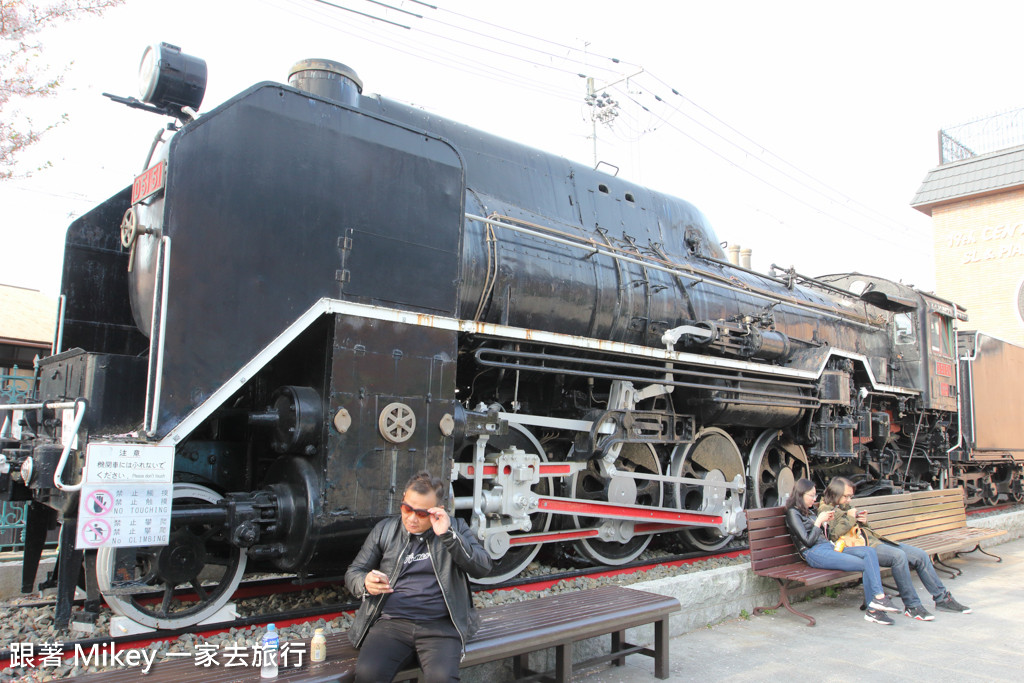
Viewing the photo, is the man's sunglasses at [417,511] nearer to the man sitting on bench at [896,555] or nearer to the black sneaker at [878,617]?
the black sneaker at [878,617]

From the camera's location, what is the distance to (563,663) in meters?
3.65

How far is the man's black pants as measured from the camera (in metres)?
2.86

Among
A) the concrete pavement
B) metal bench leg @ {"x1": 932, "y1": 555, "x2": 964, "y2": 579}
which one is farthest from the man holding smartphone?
metal bench leg @ {"x1": 932, "y1": 555, "x2": 964, "y2": 579}

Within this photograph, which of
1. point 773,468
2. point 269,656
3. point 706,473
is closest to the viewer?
point 269,656

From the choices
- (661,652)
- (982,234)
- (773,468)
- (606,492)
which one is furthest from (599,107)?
(661,652)

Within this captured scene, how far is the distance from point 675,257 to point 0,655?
254 inches

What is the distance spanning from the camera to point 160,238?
11.1ft

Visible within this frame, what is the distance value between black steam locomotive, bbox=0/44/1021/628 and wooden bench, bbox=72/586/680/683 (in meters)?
0.67

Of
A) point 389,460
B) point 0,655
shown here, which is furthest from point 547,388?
point 0,655

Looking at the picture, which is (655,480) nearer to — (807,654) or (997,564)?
(807,654)

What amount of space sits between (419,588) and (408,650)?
0.26 m

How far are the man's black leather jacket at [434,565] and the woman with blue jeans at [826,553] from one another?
12.0 ft

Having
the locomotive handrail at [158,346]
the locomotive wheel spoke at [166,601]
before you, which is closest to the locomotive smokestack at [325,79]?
the locomotive handrail at [158,346]

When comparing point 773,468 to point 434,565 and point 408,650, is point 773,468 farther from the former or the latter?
point 408,650
